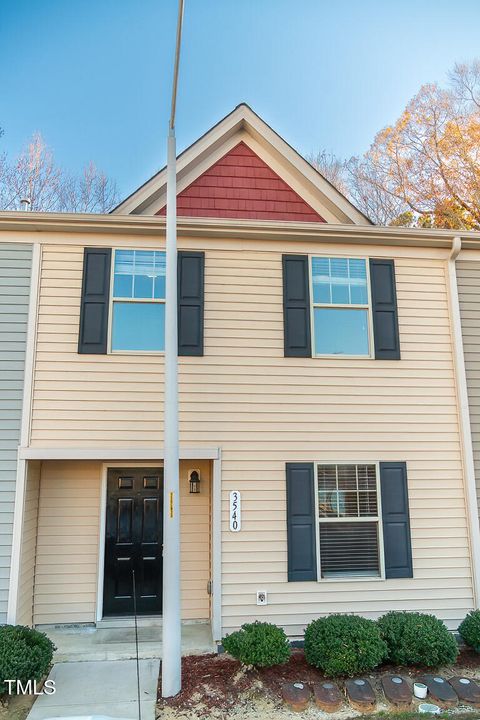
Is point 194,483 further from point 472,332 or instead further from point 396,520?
point 472,332

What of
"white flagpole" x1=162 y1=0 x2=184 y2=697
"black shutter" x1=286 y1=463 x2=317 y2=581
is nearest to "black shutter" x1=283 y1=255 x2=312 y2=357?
"black shutter" x1=286 y1=463 x2=317 y2=581

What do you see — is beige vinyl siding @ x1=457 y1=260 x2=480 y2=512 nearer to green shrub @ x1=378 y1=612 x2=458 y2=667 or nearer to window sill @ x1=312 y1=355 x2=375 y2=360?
window sill @ x1=312 y1=355 x2=375 y2=360

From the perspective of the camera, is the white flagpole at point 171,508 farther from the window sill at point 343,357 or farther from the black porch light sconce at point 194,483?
the window sill at point 343,357

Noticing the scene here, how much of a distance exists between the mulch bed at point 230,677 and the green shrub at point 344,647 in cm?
23

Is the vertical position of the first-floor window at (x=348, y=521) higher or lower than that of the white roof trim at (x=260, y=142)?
lower

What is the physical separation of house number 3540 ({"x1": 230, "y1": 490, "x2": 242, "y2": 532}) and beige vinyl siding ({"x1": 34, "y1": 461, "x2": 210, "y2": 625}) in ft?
2.01

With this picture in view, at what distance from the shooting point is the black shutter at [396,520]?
601 centimetres

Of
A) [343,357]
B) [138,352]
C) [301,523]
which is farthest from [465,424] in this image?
[138,352]

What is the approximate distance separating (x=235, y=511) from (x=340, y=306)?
2.99 meters

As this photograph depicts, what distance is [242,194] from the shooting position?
7.17 meters

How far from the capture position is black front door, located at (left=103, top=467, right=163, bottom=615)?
6.24 m

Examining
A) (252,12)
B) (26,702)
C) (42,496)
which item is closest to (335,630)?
(26,702)

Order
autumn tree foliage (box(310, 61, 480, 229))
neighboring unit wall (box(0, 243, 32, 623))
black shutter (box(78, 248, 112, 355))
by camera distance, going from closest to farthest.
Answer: neighboring unit wall (box(0, 243, 32, 623)) < black shutter (box(78, 248, 112, 355)) < autumn tree foliage (box(310, 61, 480, 229))

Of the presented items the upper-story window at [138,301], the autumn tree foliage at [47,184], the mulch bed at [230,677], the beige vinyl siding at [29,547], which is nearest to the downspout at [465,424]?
the mulch bed at [230,677]
